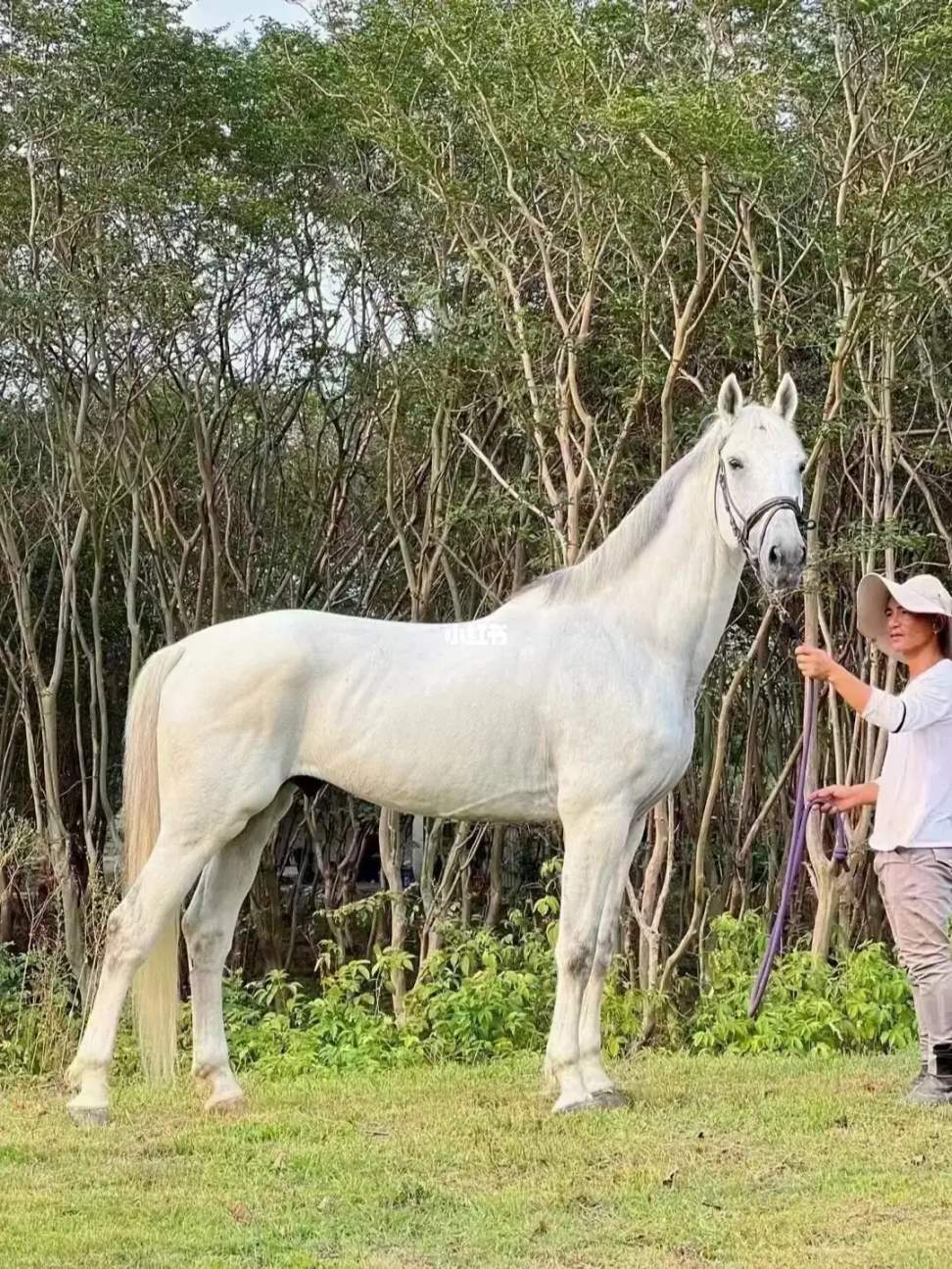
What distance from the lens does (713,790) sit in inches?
345

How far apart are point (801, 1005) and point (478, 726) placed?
3.37 m

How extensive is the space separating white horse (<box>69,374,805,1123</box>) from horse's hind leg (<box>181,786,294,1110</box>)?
1 centimetres

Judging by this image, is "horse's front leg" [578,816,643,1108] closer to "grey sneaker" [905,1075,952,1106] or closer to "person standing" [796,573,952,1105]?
"person standing" [796,573,952,1105]

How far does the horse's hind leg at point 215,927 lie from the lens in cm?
487

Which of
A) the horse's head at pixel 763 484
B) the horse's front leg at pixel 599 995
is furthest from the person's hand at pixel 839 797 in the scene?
the horse's head at pixel 763 484

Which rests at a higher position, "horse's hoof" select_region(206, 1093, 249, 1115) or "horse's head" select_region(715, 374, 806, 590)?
"horse's head" select_region(715, 374, 806, 590)

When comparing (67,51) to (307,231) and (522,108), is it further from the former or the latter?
(522,108)

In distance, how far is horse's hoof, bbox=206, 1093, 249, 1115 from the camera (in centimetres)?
473

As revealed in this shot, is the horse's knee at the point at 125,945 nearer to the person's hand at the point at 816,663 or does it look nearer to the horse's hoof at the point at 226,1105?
the horse's hoof at the point at 226,1105

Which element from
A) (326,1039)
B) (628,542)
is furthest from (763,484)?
(326,1039)

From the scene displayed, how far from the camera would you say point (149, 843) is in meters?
4.84

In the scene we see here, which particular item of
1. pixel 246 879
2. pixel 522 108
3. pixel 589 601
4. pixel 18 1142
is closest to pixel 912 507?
pixel 522 108

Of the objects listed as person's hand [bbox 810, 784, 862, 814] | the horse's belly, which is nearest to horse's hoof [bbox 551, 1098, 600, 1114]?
the horse's belly

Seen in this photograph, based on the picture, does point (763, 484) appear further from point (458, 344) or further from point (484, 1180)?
point (458, 344)
